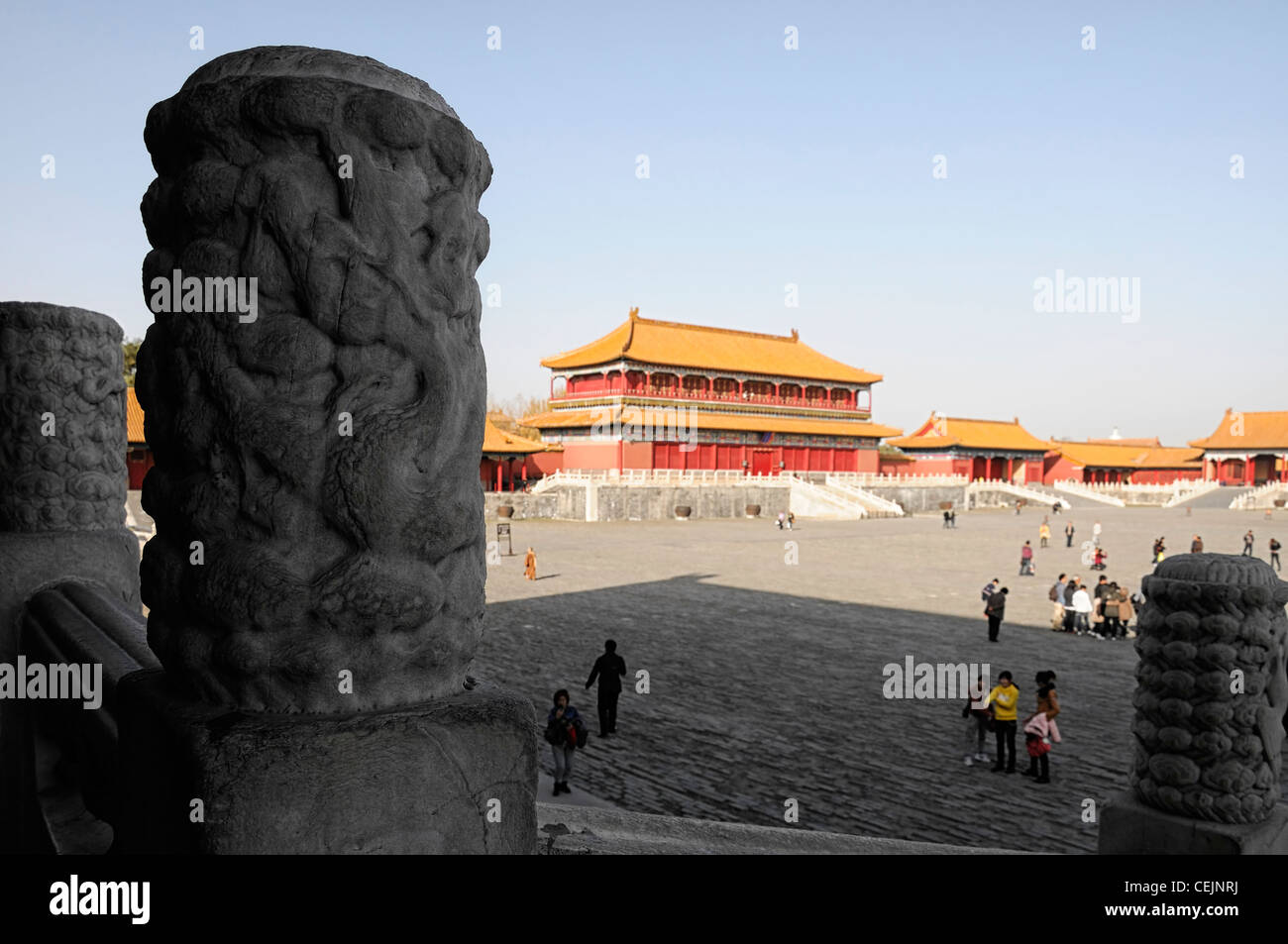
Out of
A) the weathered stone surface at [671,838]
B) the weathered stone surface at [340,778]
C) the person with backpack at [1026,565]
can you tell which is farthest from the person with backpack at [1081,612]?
the weathered stone surface at [340,778]

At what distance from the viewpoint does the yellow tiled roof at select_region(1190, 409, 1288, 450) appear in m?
64.2

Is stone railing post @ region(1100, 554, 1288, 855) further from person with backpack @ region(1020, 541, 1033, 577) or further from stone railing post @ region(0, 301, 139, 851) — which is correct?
person with backpack @ region(1020, 541, 1033, 577)

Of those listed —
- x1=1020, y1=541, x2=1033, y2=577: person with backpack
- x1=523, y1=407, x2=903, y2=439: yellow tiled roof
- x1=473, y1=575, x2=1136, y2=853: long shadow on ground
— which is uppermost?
x1=523, y1=407, x2=903, y2=439: yellow tiled roof

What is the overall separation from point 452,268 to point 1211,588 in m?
5.06

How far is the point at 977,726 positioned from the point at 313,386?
8.02m

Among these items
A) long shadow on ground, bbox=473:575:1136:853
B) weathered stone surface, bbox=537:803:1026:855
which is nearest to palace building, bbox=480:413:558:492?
long shadow on ground, bbox=473:575:1136:853

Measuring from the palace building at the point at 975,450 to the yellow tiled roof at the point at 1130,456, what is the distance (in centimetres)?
664

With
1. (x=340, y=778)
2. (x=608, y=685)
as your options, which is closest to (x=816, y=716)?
(x=608, y=685)

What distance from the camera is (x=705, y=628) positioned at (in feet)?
48.0

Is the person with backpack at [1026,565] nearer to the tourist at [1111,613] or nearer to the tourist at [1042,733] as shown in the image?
the tourist at [1111,613]

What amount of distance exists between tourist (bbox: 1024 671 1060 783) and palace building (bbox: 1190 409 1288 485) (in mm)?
67523
